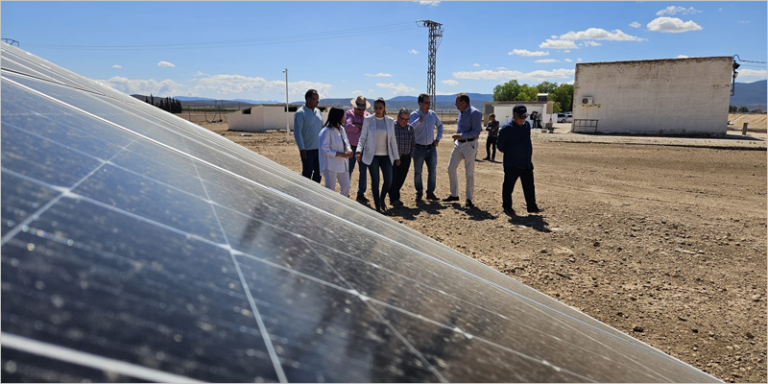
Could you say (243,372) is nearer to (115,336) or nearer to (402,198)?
(115,336)

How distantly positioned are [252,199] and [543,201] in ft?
26.3

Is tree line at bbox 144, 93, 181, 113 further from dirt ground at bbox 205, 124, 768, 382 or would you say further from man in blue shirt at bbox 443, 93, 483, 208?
man in blue shirt at bbox 443, 93, 483, 208

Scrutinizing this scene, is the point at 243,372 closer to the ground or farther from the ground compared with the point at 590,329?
farther from the ground

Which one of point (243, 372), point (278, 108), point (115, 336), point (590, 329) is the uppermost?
point (278, 108)

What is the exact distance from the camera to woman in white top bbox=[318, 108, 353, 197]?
263 inches

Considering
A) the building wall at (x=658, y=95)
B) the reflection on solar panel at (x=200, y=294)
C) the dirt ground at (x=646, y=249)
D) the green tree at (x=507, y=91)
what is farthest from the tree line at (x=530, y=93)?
the reflection on solar panel at (x=200, y=294)

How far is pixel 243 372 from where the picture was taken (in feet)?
2.86

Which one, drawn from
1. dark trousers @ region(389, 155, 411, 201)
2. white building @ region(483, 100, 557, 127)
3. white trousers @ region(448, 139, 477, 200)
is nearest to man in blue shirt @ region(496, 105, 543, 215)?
white trousers @ region(448, 139, 477, 200)

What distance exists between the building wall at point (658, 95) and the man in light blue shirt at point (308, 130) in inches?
1224

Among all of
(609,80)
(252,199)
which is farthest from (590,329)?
(609,80)

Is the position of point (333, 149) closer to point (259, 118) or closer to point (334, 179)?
point (334, 179)

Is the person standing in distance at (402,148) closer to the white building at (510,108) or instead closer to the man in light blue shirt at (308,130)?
the man in light blue shirt at (308,130)

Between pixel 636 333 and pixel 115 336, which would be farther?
pixel 636 333

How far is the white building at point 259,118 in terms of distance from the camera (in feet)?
116
